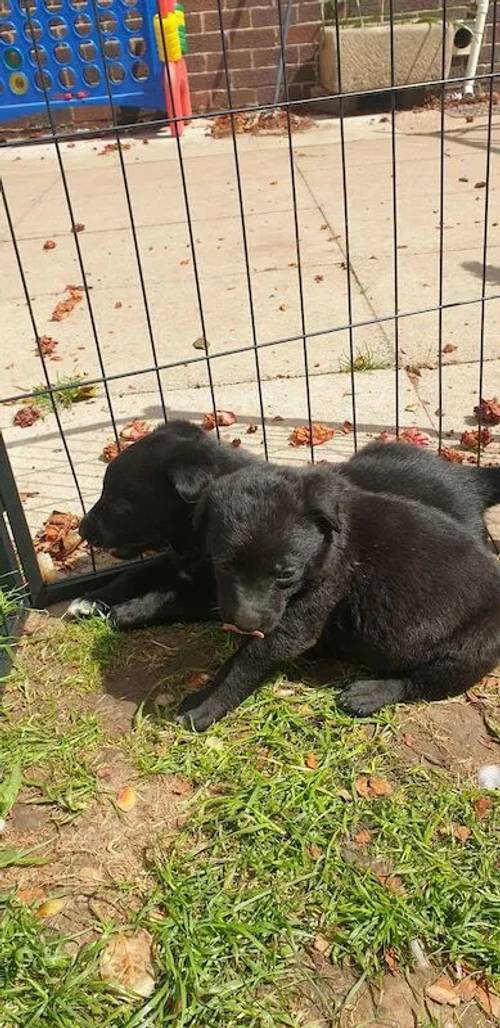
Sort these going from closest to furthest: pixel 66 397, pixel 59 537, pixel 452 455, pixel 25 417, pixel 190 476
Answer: pixel 190 476, pixel 59 537, pixel 452 455, pixel 25 417, pixel 66 397

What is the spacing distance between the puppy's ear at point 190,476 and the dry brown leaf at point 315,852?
49.1 inches

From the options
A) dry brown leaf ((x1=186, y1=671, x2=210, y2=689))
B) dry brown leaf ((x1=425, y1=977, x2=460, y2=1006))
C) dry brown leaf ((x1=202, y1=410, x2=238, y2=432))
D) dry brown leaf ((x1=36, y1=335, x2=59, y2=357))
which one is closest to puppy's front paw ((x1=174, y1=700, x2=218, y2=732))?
dry brown leaf ((x1=186, y1=671, x2=210, y2=689))

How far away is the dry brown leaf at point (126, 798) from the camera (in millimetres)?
2930

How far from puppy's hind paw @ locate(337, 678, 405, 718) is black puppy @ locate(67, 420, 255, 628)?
74 cm

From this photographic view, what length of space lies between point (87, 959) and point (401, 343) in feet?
14.3

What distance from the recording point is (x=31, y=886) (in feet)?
8.84

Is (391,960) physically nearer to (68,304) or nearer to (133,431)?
(133,431)

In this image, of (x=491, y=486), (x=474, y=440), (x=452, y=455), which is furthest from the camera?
(x=474, y=440)

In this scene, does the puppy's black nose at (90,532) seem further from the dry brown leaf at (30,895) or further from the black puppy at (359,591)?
the dry brown leaf at (30,895)

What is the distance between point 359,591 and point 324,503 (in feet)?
1.40

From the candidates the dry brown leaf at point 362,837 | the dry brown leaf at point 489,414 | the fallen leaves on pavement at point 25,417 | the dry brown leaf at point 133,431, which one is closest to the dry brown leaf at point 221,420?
the dry brown leaf at point 133,431

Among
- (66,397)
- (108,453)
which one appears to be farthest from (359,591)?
(66,397)

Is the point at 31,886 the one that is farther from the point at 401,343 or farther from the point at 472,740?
the point at 401,343

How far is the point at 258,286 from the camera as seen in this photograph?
6973 mm
